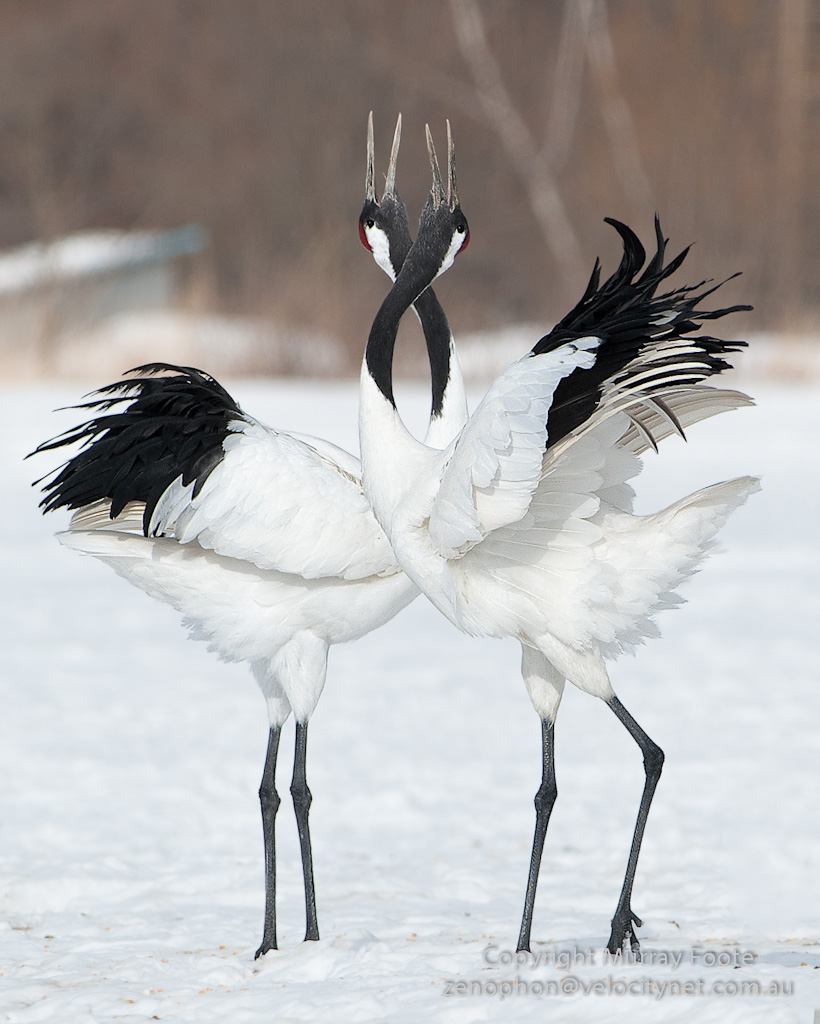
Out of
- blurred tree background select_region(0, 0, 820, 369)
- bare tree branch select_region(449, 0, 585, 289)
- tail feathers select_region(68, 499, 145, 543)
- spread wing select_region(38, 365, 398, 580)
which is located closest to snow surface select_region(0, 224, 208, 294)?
blurred tree background select_region(0, 0, 820, 369)

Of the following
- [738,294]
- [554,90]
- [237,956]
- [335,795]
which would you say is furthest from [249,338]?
[237,956]

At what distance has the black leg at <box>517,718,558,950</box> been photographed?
157 inches

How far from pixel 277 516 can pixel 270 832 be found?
1.10 metres

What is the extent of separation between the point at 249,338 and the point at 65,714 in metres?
12.2

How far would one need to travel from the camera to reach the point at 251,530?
4.14 m

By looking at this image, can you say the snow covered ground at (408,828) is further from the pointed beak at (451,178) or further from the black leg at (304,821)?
the pointed beak at (451,178)

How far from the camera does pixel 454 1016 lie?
3326 millimetres

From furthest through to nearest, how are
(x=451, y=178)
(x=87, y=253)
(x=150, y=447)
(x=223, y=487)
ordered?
(x=87, y=253), (x=150, y=447), (x=223, y=487), (x=451, y=178)

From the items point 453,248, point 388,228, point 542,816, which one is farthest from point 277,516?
point 542,816

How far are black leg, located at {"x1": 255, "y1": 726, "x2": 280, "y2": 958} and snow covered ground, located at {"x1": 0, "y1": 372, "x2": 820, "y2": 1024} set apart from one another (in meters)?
0.14

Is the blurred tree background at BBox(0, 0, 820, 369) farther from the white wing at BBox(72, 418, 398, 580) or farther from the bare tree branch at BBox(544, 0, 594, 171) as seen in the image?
the white wing at BBox(72, 418, 398, 580)

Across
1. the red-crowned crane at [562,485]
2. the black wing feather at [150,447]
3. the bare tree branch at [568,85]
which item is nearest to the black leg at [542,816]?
the red-crowned crane at [562,485]

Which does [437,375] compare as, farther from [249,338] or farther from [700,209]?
[700,209]

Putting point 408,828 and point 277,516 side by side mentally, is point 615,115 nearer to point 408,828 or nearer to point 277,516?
point 408,828
